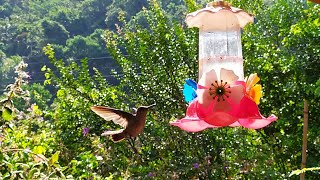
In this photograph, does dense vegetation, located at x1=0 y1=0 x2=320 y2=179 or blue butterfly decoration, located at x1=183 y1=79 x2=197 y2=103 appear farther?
Answer: dense vegetation, located at x1=0 y1=0 x2=320 y2=179

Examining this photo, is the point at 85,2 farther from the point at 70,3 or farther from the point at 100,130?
the point at 100,130

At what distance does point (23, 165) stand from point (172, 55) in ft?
7.10

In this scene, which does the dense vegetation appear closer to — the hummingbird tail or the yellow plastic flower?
the hummingbird tail

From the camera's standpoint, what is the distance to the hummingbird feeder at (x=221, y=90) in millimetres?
1608

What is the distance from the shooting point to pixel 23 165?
226 centimetres

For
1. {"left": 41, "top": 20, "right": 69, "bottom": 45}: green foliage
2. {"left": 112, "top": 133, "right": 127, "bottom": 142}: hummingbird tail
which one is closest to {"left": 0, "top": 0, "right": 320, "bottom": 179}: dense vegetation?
{"left": 112, "top": 133, "right": 127, "bottom": 142}: hummingbird tail

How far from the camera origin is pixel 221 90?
1639 mm

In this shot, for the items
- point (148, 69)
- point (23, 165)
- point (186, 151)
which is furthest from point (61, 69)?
point (23, 165)

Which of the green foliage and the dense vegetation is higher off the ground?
the green foliage

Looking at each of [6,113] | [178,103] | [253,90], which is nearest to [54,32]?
[178,103]

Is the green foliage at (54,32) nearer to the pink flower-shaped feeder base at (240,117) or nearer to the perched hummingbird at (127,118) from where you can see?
the perched hummingbird at (127,118)

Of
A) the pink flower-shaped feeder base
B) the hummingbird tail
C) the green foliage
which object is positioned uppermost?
the green foliage

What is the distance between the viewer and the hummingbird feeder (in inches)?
63.3

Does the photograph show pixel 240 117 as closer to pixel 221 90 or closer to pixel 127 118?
pixel 221 90
